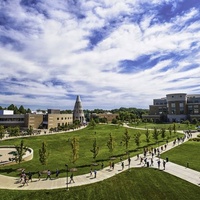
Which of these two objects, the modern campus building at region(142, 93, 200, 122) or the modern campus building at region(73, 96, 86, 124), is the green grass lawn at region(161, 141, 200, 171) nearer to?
the modern campus building at region(142, 93, 200, 122)

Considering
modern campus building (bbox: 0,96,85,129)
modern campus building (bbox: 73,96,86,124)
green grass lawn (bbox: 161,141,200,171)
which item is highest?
modern campus building (bbox: 73,96,86,124)

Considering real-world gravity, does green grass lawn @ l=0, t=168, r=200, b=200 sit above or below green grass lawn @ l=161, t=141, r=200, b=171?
below

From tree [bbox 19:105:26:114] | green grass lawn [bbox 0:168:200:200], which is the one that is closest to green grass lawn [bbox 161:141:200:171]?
green grass lawn [bbox 0:168:200:200]

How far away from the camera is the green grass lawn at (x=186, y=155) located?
36969 millimetres

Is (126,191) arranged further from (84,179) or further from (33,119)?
(33,119)

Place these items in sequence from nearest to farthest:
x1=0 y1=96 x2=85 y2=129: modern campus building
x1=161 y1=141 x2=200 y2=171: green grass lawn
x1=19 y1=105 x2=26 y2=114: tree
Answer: x1=161 y1=141 x2=200 y2=171: green grass lawn, x1=0 y1=96 x2=85 y2=129: modern campus building, x1=19 y1=105 x2=26 y2=114: tree

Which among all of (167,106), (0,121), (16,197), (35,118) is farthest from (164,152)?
(167,106)

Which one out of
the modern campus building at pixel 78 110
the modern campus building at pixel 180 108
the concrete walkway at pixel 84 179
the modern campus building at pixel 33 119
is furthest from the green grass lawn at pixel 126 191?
the modern campus building at pixel 180 108

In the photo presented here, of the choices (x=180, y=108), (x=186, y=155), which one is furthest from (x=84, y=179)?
(x=180, y=108)

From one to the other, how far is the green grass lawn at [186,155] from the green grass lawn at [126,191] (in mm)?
9317

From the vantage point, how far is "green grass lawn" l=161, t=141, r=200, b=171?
3697cm

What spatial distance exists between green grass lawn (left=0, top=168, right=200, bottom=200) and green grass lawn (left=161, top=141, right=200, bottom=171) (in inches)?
367

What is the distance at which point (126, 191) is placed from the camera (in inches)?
985

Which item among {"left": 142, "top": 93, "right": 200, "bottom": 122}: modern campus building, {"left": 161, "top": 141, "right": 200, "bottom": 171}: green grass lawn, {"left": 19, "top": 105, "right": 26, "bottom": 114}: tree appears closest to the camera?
{"left": 161, "top": 141, "right": 200, "bottom": 171}: green grass lawn
